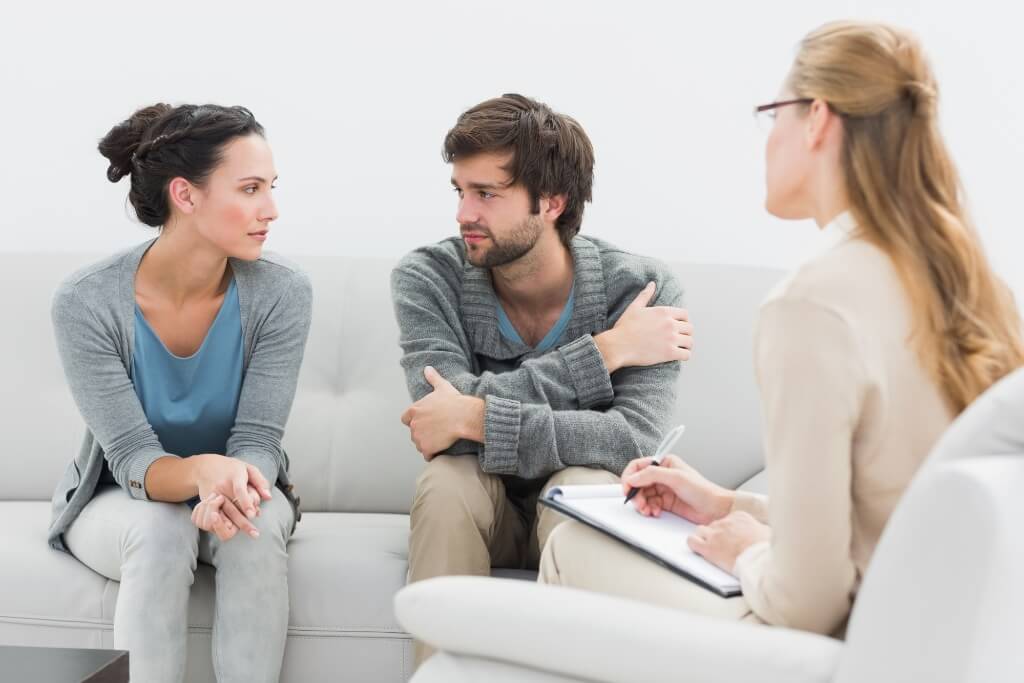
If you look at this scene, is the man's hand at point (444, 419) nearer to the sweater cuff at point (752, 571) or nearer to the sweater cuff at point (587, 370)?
the sweater cuff at point (587, 370)

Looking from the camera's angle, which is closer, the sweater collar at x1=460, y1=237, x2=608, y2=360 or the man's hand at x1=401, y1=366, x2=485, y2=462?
the man's hand at x1=401, y1=366, x2=485, y2=462

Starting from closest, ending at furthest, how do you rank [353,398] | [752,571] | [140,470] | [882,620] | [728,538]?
1. [882,620]
2. [752,571]
3. [728,538]
4. [140,470]
5. [353,398]

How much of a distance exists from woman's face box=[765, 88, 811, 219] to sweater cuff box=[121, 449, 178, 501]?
1240 millimetres

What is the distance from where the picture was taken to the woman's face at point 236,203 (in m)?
2.09

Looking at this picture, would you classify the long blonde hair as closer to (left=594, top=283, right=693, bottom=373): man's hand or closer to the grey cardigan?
(left=594, top=283, right=693, bottom=373): man's hand

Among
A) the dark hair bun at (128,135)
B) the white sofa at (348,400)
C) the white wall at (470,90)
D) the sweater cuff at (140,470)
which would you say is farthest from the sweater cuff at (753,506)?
the white wall at (470,90)

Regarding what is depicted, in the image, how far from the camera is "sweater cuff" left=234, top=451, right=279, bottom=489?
6.74 feet

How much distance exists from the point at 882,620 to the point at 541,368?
1175 mm

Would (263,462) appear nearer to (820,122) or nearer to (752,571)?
(752,571)

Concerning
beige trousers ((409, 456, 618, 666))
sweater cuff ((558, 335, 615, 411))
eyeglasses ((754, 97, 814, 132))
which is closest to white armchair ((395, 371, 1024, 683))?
eyeglasses ((754, 97, 814, 132))

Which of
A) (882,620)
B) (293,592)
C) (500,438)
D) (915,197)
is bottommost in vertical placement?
(293,592)

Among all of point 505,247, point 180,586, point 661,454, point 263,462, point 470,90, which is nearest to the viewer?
point 661,454

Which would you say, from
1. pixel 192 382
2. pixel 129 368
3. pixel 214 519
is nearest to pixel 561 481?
pixel 214 519

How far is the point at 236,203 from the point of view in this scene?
6.87 feet
